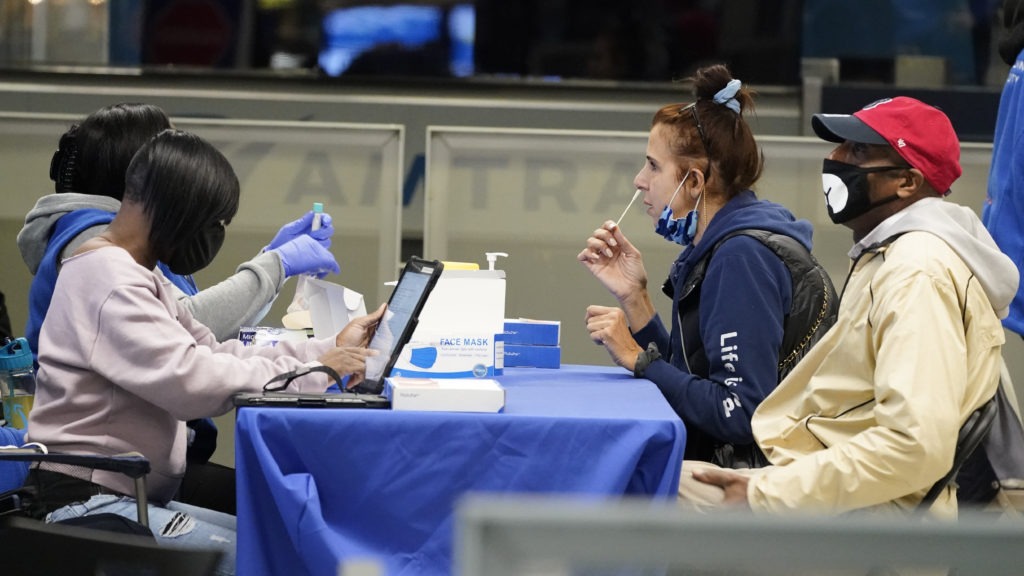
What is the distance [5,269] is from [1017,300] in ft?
Result: 11.1

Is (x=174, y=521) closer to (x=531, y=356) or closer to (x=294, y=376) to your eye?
(x=294, y=376)

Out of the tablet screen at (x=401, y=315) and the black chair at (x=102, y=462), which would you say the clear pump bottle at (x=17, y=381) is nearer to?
the black chair at (x=102, y=462)

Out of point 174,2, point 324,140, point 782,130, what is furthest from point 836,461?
point 174,2

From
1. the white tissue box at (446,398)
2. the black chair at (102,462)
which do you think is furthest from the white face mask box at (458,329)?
the black chair at (102,462)

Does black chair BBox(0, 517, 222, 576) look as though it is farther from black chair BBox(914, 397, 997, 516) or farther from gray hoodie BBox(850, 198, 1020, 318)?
gray hoodie BBox(850, 198, 1020, 318)

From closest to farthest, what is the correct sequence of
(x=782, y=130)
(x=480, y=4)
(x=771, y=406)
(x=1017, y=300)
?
(x=771, y=406)
(x=1017, y=300)
(x=782, y=130)
(x=480, y=4)

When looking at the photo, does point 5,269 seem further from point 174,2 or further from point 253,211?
point 174,2

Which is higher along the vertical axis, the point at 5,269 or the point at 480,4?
the point at 480,4

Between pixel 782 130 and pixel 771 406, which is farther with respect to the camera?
pixel 782 130

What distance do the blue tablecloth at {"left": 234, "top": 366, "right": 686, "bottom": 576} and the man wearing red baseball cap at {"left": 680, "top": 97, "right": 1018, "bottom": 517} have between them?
251 millimetres

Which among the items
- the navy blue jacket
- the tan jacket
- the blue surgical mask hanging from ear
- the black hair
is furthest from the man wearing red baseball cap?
the black hair

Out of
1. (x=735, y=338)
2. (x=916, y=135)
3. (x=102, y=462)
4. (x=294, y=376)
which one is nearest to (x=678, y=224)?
(x=735, y=338)

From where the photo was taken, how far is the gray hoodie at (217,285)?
9.46ft

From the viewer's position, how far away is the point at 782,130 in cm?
542
